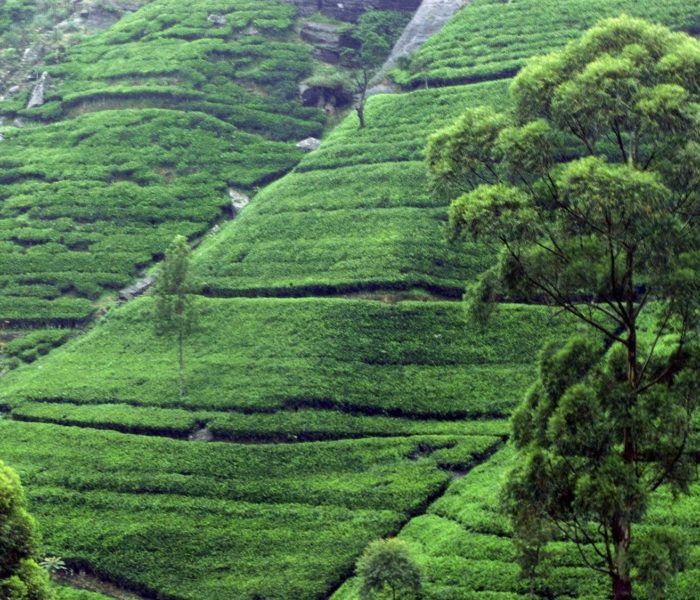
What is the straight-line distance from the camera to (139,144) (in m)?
79.9

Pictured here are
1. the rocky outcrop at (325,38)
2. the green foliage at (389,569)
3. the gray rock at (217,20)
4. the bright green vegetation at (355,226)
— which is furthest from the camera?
the gray rock at (217,20)

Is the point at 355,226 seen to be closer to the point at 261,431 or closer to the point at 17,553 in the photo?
the point at 261,431

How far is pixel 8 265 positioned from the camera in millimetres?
66250

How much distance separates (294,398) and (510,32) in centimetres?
4818

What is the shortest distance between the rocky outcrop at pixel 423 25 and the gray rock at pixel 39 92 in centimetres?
A: 2879

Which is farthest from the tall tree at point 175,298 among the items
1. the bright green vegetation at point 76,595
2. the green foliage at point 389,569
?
the green foliage at point 389,569

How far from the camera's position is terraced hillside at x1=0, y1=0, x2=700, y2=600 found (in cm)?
3978

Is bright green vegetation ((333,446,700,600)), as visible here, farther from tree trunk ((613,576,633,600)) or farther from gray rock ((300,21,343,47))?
gray rock ((300,21,343,47))

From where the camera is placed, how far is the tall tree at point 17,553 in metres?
31.7

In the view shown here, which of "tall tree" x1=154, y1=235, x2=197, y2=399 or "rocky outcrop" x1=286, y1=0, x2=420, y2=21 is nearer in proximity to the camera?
"tall tree" x1=154, y1=235, x2=197, y2=399

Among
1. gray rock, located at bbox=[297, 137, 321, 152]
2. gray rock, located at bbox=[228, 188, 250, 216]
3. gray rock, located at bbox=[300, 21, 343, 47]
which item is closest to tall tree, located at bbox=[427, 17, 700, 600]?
gray rock, located at bbox=[228, 188, 250, 216]

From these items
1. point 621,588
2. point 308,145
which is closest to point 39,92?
point 308,145

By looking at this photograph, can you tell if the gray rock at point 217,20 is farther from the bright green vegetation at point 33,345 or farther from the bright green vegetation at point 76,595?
the bright green vegetation at point 76,595

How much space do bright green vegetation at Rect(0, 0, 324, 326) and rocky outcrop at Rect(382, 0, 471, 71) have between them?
8075mm
